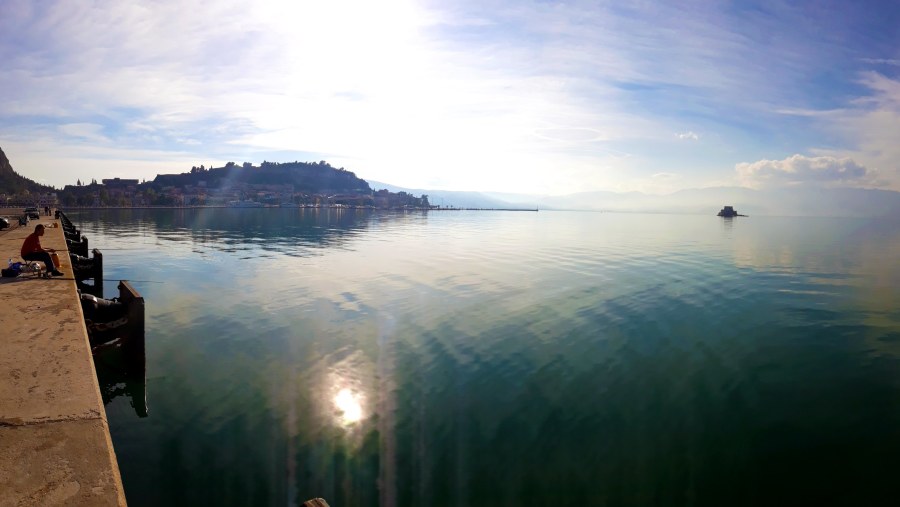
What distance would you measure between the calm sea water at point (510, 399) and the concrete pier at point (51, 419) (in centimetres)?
298

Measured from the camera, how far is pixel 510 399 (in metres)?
15.4

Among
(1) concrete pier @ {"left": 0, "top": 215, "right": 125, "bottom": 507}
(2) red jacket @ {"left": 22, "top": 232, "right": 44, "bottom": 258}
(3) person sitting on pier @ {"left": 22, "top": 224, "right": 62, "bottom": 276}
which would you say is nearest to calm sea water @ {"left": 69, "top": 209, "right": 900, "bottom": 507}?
(1) concrete pier @ {"left": 0, "top": 215, "right": 125, "bottom": 507}

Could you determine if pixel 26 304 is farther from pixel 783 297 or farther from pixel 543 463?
pixel 783 297

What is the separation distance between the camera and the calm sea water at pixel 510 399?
11.2 metres

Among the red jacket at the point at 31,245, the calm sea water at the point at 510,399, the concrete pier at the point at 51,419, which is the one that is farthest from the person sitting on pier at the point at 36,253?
the concrete pier at the point at 51,419

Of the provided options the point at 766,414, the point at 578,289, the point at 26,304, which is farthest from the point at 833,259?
the point at 26,304

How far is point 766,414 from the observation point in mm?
14648

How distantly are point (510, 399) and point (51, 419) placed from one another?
11393mm

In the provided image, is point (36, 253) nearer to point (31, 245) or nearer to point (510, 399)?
point (31, 245)

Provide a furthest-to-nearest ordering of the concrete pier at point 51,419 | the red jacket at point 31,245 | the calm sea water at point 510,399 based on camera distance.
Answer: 1. the red jacket at point 31,245
2. the calm sea water at point 510,399
3. the concrete pier at point 51,419

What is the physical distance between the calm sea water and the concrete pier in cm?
298

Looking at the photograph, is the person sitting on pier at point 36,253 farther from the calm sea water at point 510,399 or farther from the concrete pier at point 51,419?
the concrete pier at point 51,419

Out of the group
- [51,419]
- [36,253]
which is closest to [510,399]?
[51,419]

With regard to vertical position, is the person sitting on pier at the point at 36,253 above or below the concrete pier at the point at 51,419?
above
